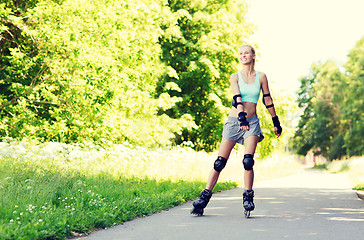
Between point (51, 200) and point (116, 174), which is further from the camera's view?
point (116, 174)

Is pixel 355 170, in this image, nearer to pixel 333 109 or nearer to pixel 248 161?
pixel 248 161

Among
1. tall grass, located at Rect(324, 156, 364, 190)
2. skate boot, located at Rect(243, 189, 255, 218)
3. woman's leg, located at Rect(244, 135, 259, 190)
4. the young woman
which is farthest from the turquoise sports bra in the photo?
tall grass, located at Rect(324, 156, 364, 190)

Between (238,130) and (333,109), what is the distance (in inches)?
2429

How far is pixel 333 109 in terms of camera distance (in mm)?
64438

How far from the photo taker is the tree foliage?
159ft

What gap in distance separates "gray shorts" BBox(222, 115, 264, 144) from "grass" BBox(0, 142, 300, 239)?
1.70 meters

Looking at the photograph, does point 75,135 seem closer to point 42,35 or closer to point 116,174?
point 42,35

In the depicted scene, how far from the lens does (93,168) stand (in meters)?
10.3

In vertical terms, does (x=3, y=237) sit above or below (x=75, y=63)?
below

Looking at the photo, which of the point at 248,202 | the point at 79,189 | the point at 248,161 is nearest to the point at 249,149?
the point at 248,161

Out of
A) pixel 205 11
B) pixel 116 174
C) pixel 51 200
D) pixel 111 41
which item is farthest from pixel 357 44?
pixel 51 200

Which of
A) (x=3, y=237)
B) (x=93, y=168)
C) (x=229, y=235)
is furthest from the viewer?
(x=93, y=168)

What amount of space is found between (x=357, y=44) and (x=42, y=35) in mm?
44728

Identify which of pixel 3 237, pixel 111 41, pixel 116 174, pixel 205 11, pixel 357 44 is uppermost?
pixel 357 44
